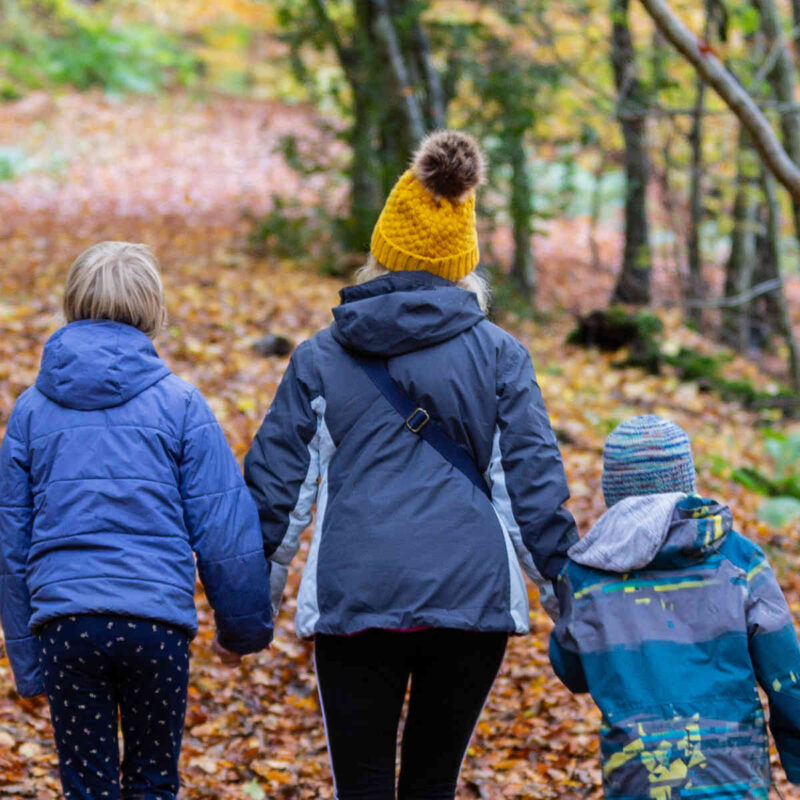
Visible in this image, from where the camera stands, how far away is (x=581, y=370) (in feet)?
35.6

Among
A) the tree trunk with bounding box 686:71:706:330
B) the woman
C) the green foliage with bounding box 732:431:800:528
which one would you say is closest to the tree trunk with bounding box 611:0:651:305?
the tree trunk with bounding box 686:71:706:330

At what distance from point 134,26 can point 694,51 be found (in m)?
26.3

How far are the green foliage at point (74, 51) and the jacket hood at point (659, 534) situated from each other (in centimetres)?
2505

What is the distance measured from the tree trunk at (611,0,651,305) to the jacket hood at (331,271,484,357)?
11089 millimetres

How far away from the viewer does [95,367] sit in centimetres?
295

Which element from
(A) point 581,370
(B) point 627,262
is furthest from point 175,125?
(A) point 581,370

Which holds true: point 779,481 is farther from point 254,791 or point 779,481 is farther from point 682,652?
point 682,652

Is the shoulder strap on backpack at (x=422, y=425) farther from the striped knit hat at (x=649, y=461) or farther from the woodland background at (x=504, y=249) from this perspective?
the woodland background at (x=504, y=249)

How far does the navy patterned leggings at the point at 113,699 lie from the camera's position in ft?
9.21

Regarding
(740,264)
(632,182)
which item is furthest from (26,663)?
(740,264)

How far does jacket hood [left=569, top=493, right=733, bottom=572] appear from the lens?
2523 millimetres

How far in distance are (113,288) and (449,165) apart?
1.05 m

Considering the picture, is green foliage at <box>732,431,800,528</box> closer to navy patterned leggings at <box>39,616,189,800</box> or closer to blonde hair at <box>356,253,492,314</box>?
blonde hair at <box>356,253,492,314</box>

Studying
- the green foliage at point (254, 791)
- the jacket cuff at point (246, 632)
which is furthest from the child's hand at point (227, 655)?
the green foliage at point (254, 791)
